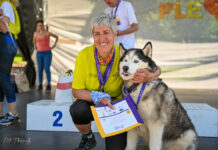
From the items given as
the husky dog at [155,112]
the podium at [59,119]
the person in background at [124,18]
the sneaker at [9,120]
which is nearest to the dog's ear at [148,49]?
the husky dog at [155,112]

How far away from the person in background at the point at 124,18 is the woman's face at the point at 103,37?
1155mm

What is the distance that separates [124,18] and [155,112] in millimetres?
1615

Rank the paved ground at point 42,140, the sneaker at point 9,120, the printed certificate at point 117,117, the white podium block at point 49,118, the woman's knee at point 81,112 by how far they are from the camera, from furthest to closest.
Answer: the sneaker at point 9,120
the white podium block at point 49,118
the paved ground at point 42,140
the woman's knee at point 81,112
the printed certificate at point 117,117

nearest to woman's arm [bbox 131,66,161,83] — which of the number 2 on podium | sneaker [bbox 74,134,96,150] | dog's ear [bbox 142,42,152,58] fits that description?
dog's ear [bbox 142,42,152,58]

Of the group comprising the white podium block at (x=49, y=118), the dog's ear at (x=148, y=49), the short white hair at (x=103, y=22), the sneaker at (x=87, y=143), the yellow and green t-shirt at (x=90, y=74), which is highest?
the short white hair at (x=103, y=22)

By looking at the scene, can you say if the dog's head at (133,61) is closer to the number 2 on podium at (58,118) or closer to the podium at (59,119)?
the podium at (59,119)

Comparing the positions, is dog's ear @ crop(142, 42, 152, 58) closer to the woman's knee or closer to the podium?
the woman's knee

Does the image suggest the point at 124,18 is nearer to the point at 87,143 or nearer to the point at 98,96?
the point at 98,96

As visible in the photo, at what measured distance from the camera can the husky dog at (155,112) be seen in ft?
6.03

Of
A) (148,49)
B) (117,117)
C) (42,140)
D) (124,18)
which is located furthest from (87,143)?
(124,18)

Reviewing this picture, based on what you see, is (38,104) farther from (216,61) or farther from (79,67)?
(216,61)

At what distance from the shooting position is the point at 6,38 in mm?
3064

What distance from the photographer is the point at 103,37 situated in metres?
1.87

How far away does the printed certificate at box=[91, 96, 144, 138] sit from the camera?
69.3 inches
